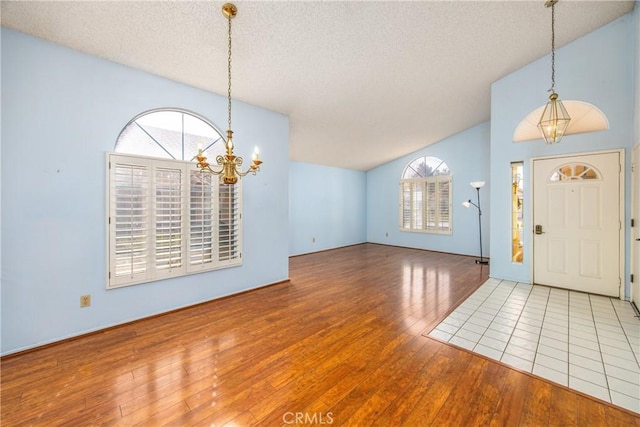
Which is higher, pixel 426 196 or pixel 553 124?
pixel 553 124

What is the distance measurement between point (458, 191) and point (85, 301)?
7.40 m

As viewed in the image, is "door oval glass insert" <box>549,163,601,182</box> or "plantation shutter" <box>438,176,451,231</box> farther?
"plantation shutter" <box>438,176,451,231</box>

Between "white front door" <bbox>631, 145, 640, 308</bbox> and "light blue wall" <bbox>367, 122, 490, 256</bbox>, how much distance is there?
2843mm

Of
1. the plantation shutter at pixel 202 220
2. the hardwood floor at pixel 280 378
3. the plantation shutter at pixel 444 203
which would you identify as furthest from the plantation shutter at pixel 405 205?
the plantation shutter at pixel 202 220

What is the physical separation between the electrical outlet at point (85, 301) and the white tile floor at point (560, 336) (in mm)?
3527

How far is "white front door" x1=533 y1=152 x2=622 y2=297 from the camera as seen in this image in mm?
3617

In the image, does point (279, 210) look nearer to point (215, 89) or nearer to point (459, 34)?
point (215, 89)

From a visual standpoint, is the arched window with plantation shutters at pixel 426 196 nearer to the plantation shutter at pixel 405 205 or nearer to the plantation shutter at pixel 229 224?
the plantation shutter at pixel 405 205

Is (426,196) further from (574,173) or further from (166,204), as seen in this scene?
(166,204)

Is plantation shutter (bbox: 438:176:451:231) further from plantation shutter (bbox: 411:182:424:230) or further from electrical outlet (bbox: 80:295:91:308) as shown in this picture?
electrical outlet (bbox: 80:295:91:308)

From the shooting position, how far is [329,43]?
294 centimetres

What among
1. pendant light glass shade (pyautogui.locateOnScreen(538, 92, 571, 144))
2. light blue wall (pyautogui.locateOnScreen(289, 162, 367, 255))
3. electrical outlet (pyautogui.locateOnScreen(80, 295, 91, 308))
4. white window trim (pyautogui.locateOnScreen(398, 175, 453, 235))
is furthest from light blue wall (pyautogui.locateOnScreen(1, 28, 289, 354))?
white window trim (pyautogui.locateOnScreen(398, 175, 453, 235))

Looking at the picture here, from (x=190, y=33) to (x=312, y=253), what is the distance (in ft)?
18.2

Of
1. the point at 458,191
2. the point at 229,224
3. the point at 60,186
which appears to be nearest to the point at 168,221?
the point at 229,224
